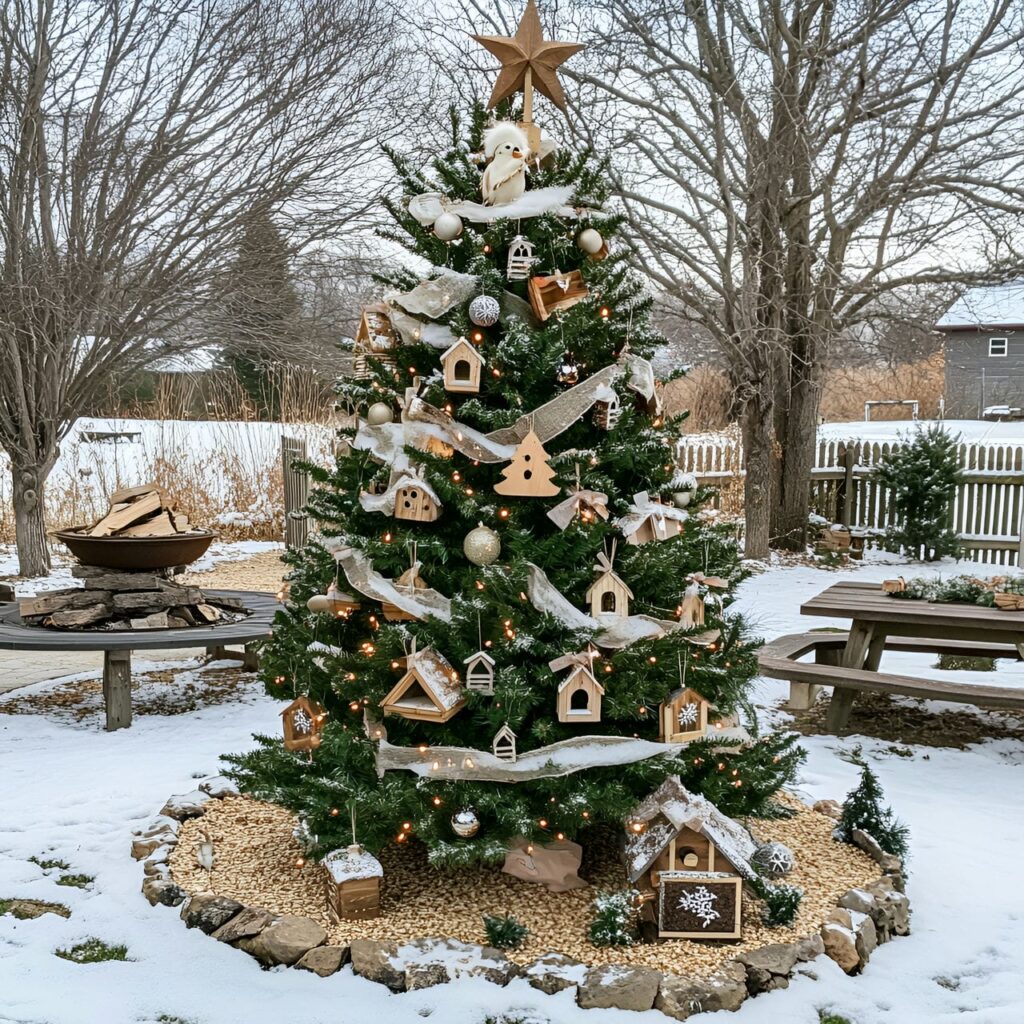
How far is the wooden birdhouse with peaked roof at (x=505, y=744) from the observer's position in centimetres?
309

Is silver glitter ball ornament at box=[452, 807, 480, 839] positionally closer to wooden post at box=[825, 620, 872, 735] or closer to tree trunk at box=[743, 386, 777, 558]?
wooden post at box=[825, 620, 872, 735]

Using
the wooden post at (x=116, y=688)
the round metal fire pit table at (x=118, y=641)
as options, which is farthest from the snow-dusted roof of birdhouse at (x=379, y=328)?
the wooden post at (x=116, y=688)

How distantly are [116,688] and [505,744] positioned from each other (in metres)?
3.46

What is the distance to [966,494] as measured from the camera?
13500 millimetres

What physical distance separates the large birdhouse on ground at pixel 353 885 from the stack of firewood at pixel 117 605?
3.39 metres

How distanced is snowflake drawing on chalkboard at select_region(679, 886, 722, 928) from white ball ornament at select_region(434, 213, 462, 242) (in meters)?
2.40

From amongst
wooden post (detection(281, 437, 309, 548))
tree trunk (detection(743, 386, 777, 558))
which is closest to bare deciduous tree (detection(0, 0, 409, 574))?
wooden post (detection(281, 437, 309, 548))

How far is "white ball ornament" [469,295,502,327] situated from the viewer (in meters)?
3.29

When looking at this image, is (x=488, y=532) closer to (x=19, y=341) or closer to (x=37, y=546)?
(x=19, y=341)

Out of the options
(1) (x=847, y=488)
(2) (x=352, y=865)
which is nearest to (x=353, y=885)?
(2) (x=352, y=865)

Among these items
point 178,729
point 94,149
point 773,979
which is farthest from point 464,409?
point 94,149

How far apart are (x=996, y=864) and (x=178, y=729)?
4403 millimetres

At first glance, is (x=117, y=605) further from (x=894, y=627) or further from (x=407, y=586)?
(x=894, y=627)

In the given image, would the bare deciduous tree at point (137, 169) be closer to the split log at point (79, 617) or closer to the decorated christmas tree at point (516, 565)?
the split log at point (79, 617)
